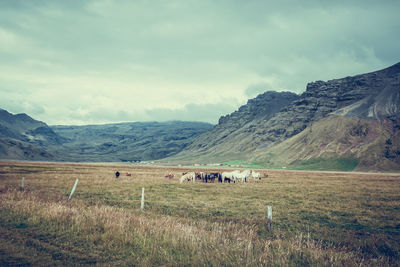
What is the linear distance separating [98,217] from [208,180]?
33.0 m

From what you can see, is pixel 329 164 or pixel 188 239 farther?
pixel 329 164

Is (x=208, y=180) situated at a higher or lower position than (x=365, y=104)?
lower

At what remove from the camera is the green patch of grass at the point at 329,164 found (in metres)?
146

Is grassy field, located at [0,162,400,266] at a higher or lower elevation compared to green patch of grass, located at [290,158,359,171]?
higher

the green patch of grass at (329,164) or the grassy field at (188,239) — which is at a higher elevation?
the grassy field at (188,239)

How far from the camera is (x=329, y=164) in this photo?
154 m

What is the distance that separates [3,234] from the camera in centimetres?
1095

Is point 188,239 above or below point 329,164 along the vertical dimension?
above

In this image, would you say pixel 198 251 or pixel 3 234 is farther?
pixel 3 234

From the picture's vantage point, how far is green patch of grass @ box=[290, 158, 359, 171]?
146 meters

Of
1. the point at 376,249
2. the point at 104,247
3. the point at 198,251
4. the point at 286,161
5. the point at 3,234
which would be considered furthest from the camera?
the point at 286,161

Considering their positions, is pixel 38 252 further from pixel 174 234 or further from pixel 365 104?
pixel 365 104

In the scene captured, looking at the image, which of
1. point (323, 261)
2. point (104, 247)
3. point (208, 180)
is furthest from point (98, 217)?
point (208, 180)

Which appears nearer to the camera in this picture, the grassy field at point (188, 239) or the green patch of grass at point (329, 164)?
the grassy field at point (188, 239)
